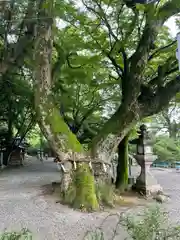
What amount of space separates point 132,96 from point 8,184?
459 centimetres

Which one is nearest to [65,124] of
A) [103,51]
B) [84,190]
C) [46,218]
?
[84,190]

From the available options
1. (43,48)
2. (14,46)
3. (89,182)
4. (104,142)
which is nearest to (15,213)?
(89,182)

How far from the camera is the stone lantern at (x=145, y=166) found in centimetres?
693

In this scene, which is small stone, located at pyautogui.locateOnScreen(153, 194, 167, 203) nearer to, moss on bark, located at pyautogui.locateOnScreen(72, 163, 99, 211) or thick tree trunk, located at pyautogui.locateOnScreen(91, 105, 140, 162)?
thick tree trunk, located at pyautogui.locateOnScreen(91, 105, 140, 162)

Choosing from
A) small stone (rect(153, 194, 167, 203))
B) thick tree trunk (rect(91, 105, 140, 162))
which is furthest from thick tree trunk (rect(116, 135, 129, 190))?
thick tree trunk (rect(91, 105, 140, 162))

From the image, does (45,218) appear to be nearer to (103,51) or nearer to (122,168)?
(122,168)

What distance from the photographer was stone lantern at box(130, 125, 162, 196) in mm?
6926

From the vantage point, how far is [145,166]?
23.4 feet

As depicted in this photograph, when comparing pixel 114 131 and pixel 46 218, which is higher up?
pixel 114 131

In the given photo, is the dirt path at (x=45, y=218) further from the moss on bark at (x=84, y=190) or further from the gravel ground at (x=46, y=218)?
the moss on bark at (x=84, y=190)

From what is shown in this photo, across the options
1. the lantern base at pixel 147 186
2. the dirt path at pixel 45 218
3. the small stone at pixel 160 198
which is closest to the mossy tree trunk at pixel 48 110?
the dirt path at pixel 45 218

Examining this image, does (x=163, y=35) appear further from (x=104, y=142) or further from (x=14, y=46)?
(x=14, y=46)

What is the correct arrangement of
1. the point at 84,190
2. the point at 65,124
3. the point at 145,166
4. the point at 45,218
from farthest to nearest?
the point at 145,166 < the point at 65,124 < the point at 84,190 < the point at 45,218

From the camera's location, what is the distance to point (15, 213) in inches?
188
